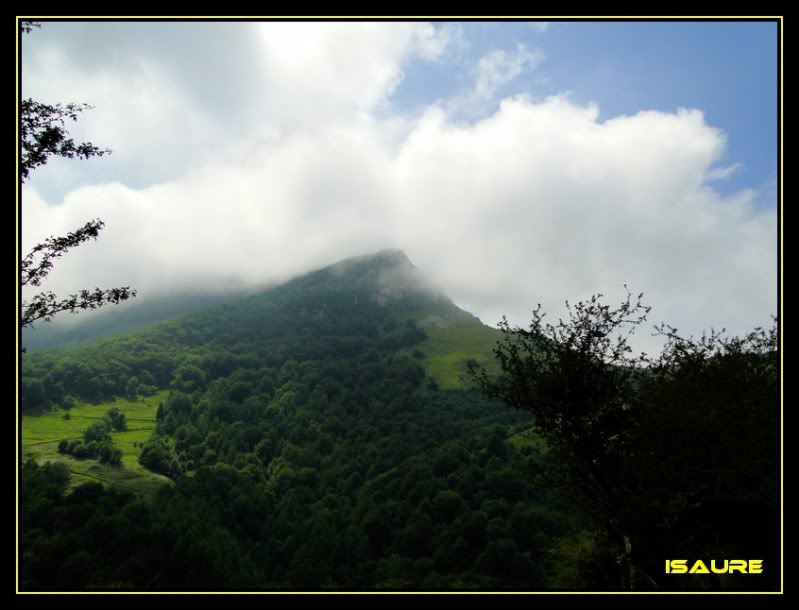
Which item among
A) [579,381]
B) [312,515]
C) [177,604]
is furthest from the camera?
[312,515]

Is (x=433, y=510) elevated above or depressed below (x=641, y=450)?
below

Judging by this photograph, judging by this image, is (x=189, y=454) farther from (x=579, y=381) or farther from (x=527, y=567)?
(x=579, y=381)

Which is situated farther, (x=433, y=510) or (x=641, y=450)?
(x=433, y=510)

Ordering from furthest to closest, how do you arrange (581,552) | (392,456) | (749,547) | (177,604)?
1. (392,456)
2. (581,552)
3. (749,547)
4. (177,604)

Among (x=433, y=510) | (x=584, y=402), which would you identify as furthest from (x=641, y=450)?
(x=433, y=510)

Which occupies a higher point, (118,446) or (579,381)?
(579,381)

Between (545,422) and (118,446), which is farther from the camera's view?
(118,446)

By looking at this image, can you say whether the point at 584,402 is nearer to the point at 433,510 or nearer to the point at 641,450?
the point at 641,450

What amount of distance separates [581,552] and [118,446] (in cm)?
20152

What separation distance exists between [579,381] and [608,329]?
2737mm

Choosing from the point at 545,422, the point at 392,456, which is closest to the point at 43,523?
the point at 392,456

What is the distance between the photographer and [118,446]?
194 meters

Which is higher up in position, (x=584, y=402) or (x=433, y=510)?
(x=584, y=402)
